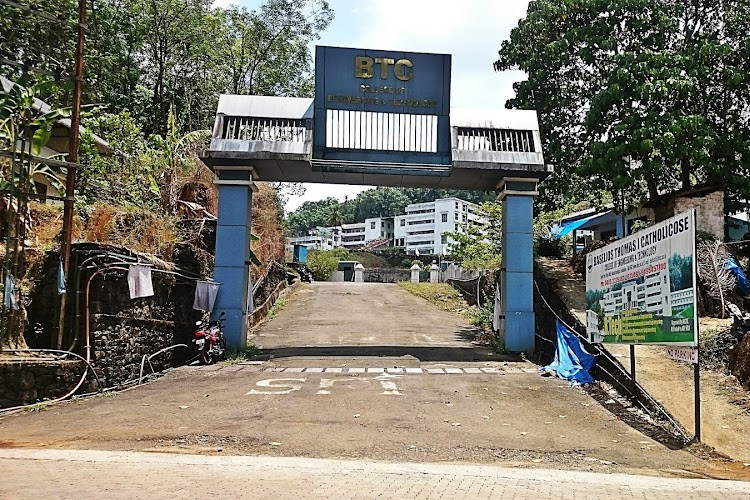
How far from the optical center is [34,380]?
9.52 meters

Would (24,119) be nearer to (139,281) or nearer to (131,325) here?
(139,281)

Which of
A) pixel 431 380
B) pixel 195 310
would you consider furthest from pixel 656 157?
pixel 195 310

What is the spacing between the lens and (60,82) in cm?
Result: 1072

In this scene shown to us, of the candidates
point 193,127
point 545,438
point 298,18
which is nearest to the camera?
point 545,438

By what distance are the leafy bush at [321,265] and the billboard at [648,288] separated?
1472 inches

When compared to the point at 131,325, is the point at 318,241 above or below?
above

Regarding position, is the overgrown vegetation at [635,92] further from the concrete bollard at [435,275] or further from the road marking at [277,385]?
the concrete bollard at [435,275]

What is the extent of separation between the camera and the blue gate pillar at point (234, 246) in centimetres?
1489

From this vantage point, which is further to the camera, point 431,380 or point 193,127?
point 193,127

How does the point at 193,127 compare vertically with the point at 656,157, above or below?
above

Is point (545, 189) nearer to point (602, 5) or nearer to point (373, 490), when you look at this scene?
point (602, 5)

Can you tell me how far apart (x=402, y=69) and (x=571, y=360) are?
25.2ft

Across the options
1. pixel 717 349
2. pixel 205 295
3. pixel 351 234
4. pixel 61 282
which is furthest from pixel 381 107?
pixel 351 234

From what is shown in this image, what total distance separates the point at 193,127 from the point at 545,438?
960 inches
